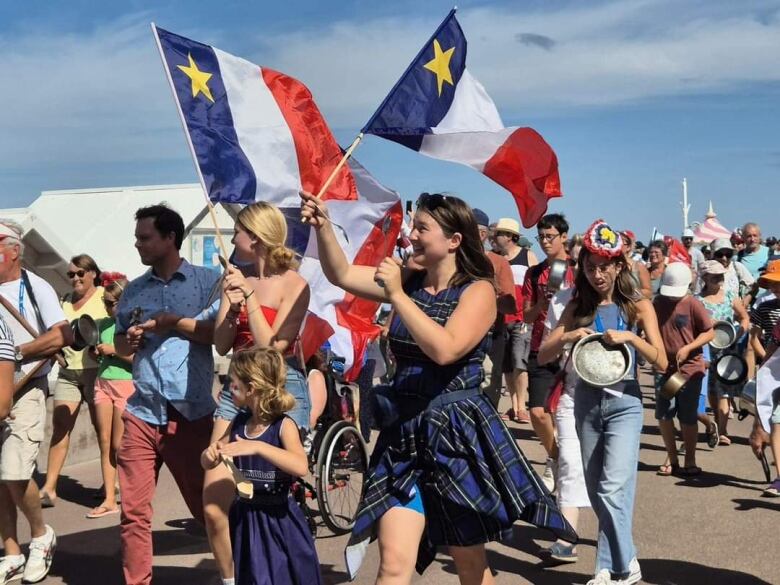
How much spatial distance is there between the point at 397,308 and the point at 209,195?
196 centimetres

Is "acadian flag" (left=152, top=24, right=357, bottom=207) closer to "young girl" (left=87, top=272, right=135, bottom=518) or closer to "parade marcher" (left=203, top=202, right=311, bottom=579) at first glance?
"parade marcher" (left=203, top=202, right=311, bottom=579)

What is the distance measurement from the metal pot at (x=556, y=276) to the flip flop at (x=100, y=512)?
3.49m

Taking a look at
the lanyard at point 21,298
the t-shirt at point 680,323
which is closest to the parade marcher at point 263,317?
the lanyard at point 21,298

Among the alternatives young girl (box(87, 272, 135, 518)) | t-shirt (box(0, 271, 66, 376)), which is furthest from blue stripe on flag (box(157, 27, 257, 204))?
young girl (box(87, 272, 135, 518))

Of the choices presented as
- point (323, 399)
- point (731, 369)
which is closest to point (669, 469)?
point (731, 369)

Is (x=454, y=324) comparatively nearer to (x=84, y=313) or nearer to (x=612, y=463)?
(x=612, y=463)

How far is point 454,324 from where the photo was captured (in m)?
4.22

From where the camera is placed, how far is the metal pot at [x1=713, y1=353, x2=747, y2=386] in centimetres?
972

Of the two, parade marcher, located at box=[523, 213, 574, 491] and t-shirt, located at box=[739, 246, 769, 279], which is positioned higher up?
t-shirt, located at box=[739, 246, 769, 279]

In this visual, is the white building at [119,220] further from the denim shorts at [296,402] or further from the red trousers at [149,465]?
the denim shorts at [296,402]

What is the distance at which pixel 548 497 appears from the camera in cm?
440

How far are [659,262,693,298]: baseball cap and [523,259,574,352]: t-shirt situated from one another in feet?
4.85

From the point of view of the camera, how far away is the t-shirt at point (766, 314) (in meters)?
9.10

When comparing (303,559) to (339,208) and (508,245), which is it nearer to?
(339,208)
